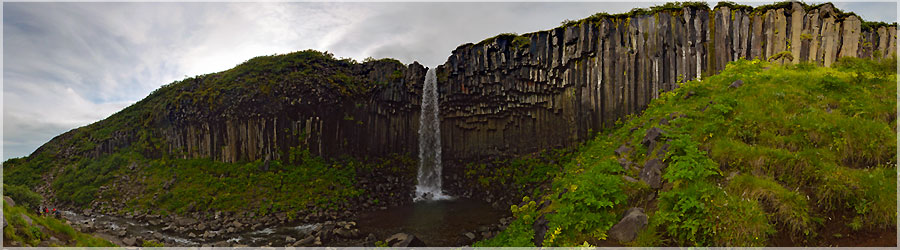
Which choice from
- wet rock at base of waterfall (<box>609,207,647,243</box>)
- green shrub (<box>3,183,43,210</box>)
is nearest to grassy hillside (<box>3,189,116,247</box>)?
wet rock at base of waterfall (<box>609,207,647,243</box>)

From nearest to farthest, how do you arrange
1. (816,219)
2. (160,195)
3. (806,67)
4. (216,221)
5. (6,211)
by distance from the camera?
(816,219) → (6,211) → (806,67) → (216,221) → (160,195)

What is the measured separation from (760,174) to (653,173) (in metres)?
1.71

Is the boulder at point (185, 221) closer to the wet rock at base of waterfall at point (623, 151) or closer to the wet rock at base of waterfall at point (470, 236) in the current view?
the wet rock at base of waterfall at point (470, 236)

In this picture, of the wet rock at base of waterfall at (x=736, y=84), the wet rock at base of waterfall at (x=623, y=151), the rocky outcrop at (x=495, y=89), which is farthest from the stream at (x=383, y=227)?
the wet rock at base of waterfall at (x=736, y=84)

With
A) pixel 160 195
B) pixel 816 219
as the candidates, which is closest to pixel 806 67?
pixel 816 219

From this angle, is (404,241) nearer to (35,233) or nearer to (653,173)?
(653,173)

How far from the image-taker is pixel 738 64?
14648 mm

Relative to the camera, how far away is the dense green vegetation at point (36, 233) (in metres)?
5.88

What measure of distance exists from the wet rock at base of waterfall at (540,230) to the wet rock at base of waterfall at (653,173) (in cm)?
221

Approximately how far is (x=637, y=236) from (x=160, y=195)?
26647 millimetres

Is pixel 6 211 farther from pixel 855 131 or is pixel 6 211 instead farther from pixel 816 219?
pixel 855 131

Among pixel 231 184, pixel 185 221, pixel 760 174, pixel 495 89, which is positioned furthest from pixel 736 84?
pixel 231 184

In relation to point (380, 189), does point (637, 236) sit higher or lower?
higher

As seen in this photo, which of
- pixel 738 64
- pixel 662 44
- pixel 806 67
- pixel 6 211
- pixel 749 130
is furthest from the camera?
pixel 662 44
